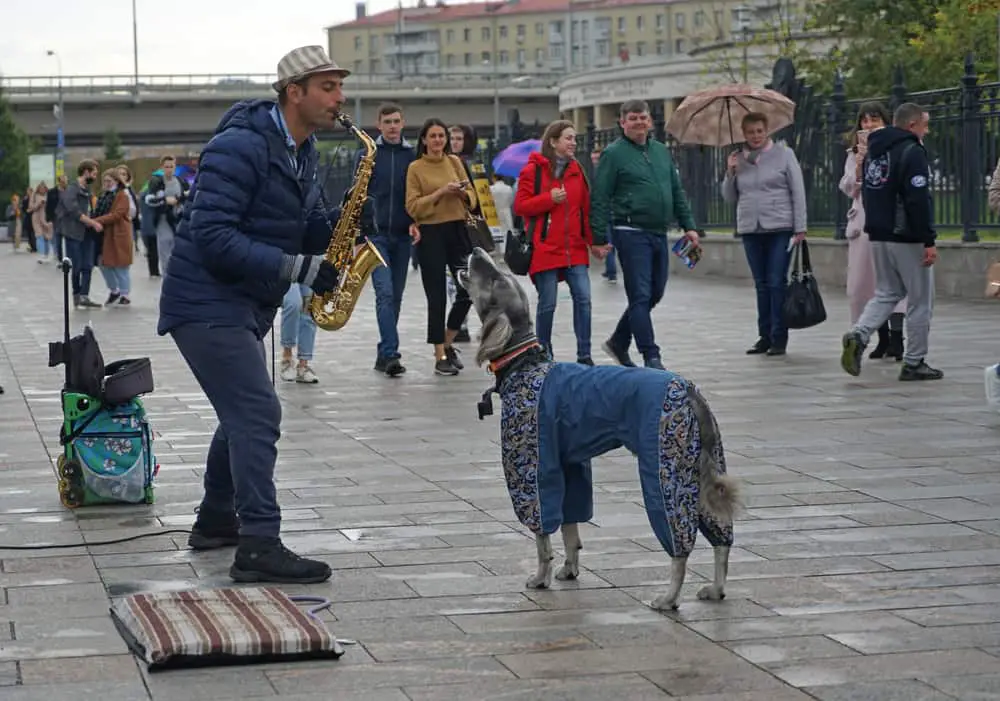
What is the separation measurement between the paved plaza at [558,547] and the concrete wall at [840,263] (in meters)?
7.16

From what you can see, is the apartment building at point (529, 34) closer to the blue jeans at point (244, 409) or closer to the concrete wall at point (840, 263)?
the concrete wall at point (840, 263)

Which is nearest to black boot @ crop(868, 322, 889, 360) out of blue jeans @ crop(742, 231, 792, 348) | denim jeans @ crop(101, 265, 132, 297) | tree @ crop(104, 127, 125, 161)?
blue jeans @ crop(742, 231, 792, 348)

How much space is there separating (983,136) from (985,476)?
439 inches

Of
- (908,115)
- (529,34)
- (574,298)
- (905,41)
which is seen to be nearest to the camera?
(908,115)

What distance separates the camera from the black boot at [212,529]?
735cm

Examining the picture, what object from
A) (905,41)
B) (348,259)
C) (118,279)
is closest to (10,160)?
(905,41)

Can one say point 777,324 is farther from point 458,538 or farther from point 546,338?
point 458,538

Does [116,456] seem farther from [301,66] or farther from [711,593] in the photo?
[711,593]

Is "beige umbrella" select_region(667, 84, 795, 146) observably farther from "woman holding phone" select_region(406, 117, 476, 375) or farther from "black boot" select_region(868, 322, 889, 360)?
"woman holding phone" select_region(406, 117, 476, 375)

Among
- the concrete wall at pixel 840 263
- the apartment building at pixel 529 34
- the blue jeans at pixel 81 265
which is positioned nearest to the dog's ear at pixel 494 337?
the concrete wall at pixel 840 263

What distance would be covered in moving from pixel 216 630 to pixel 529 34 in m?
181

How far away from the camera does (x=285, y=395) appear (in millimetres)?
12914

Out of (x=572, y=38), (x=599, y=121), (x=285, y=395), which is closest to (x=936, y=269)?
(x=285, y=395)

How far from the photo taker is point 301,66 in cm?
682
